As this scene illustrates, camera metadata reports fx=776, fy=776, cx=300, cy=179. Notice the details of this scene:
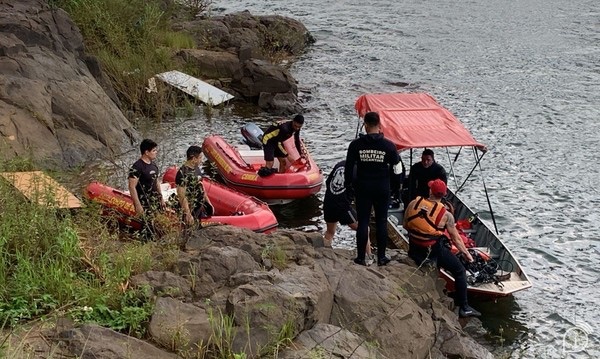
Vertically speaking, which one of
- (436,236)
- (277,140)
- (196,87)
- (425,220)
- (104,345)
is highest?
(104,345)

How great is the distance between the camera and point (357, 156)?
9016 millimetres

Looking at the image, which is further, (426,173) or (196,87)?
(196,87)

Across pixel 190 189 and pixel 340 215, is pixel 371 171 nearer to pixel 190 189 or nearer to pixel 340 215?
pixel 340 215

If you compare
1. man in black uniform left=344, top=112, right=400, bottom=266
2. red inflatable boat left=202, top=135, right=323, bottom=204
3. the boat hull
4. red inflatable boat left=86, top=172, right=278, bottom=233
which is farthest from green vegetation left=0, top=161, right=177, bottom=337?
red inflatable boat left=202, top=135, right=323, bottom=204

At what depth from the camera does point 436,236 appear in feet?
30.8

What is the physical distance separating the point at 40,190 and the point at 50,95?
650cm

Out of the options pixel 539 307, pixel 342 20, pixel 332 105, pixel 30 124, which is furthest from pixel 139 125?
pixel 342 20

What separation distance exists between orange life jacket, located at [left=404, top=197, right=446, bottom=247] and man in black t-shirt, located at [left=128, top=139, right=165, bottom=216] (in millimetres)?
3076

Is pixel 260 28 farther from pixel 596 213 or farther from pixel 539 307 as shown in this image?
pixel 539 307

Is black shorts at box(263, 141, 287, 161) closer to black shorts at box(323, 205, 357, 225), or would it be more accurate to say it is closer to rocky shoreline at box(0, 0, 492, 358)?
rocky shoreline at box(0, 0, 492, 358)

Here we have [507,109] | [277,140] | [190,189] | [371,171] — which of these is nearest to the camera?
[371,171]

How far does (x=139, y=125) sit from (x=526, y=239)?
8.77 m

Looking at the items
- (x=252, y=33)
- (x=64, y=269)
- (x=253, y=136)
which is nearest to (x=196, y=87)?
(x=253, y=136)

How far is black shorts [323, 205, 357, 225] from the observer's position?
1012 centimetres
